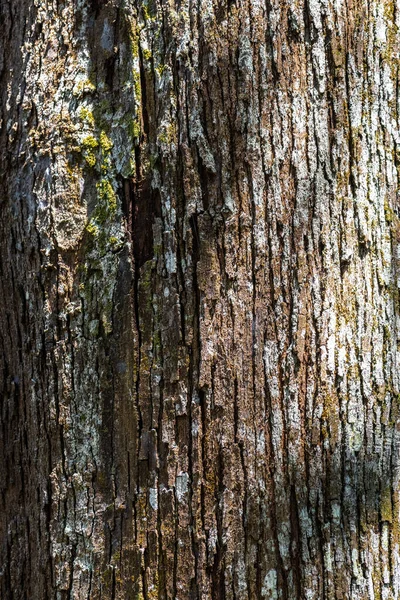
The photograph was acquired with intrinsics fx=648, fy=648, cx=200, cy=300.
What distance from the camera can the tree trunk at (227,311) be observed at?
1.42m

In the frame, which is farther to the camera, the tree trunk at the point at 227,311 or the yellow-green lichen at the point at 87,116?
the yellow-green lichen at the point at 87,116

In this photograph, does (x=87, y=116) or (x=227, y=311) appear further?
(x=87, y=116)

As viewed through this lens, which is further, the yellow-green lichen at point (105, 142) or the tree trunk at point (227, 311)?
the yellow-green lichen at point (105, 142)

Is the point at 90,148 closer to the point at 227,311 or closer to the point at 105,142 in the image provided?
the point at 105,142

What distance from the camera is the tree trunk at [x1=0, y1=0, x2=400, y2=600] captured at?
1.42 m

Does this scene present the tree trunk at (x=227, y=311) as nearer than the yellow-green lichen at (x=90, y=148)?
Yes

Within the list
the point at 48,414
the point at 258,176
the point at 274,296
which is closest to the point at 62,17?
the point at 258,176

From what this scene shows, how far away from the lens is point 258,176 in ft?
4.76

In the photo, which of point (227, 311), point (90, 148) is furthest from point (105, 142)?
point (227, 311)

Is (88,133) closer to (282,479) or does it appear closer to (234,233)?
(234,233)

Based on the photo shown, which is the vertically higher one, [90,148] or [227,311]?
[90,148]

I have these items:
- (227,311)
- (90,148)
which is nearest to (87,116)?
(90,148)

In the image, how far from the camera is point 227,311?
1.44 meters

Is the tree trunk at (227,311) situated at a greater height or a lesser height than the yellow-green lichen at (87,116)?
lesser
